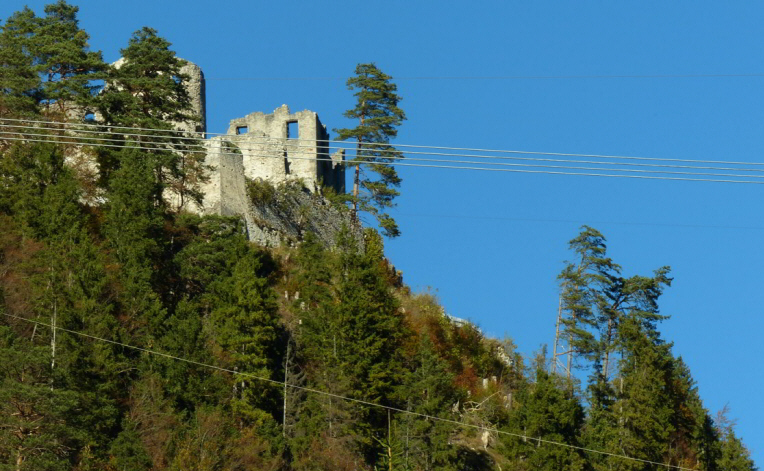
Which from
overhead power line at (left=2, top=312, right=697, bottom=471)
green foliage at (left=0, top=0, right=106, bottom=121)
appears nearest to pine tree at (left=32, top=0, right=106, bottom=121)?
green foliage at (left=0, top=0, right=106, bottom=121)

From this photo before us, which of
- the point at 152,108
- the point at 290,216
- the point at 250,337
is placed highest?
the point at 152,108

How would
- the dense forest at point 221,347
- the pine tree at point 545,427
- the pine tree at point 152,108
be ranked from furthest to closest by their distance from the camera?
the pine tree at point 152,108
the pine tree at point 545,427
the dense forest at point 221,347

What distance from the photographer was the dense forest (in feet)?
139

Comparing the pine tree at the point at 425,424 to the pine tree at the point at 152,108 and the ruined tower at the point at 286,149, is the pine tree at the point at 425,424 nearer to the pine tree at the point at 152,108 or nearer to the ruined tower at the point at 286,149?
the pine tree at the point at 152,108

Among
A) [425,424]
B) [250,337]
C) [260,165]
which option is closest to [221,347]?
[250,337]

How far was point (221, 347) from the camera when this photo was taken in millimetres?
47031

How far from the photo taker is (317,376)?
4731cm

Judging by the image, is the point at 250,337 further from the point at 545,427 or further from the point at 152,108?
the point at 152,108

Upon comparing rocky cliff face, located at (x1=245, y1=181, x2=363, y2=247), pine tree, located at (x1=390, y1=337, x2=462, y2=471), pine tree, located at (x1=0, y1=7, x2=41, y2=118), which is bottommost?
pine tree, located at (x1=390, y1=337, x2=462, y2=471)

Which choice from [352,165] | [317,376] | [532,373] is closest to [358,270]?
[317,376]

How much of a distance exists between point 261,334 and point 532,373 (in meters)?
12.1

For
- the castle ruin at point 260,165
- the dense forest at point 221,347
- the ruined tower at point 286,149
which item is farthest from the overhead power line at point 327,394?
the ruined tower at point 286,149

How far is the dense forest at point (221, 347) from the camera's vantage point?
4241cm

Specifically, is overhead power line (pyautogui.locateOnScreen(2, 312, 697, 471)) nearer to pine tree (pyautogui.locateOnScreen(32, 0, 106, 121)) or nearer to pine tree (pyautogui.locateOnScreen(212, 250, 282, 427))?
pine tree (pyautogui.locateOnScreen(212, 250, 282, 427))
